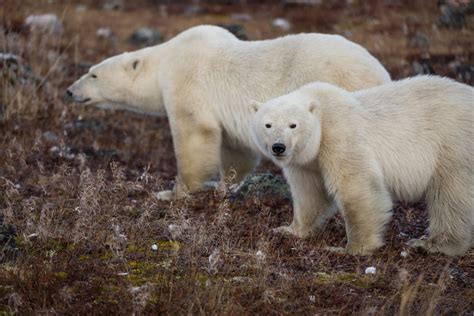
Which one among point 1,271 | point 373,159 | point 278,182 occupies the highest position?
point 373,159

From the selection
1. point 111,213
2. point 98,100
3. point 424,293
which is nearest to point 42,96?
point 98,100

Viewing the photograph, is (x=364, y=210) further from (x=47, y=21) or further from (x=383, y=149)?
(x=47, y=21)

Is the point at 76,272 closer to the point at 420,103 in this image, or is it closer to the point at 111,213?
the point at 111,213

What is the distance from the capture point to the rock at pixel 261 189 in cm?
671

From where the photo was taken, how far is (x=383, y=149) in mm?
5219

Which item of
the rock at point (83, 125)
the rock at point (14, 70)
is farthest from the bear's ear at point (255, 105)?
the rock at point (14, 70)

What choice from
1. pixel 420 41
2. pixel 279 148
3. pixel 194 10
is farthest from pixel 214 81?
pixel 194 10

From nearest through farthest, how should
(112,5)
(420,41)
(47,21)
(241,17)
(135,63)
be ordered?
(135,63) < (420,41) < (47,21) < (241,17) < (112,5)

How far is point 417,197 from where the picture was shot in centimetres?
532

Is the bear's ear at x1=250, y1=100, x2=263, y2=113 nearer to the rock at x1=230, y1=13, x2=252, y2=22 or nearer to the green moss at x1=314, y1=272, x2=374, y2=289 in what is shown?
the green moss at x1=314, y1=272, x2=374, y2=289

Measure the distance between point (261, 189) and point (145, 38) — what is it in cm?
1001

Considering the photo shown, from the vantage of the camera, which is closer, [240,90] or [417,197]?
[417,197]

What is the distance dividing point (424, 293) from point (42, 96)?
6995 millimetres

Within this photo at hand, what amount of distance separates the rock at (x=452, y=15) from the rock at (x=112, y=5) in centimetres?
957
